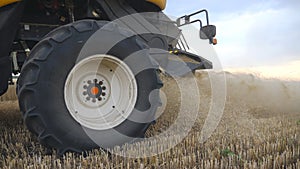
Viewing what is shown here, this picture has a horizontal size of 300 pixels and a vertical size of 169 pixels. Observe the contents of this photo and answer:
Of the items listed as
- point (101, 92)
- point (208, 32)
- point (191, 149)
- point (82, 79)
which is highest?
point (208, 32)

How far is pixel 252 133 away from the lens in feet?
9.87

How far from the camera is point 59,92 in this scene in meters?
2.18

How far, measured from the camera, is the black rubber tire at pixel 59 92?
2.08 metres

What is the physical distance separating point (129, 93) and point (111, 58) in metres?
0.33

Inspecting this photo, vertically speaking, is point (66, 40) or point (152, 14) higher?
point (152, 14)

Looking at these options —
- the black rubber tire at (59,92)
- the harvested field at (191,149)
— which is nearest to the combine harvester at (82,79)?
the black rubber tire at (59,92)

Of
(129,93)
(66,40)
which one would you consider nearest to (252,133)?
(129,93)

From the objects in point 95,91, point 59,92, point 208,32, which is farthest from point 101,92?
point 208,32

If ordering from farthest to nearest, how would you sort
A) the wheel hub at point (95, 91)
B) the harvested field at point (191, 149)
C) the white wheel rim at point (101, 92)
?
the wheel hub at point (95, 91), the white wheel rim at point (101, 92), the harvested field at point (191, 149)

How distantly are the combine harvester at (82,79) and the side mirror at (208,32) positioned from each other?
186 centimetres

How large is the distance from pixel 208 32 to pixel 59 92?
2851 mm

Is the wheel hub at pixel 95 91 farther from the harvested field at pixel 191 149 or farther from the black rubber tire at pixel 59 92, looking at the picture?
the harvested field at pixel 191 149

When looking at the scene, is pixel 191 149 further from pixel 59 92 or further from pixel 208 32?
pixel 208 32

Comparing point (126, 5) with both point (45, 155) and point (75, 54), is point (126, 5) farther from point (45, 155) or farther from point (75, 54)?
point (45, 155)
